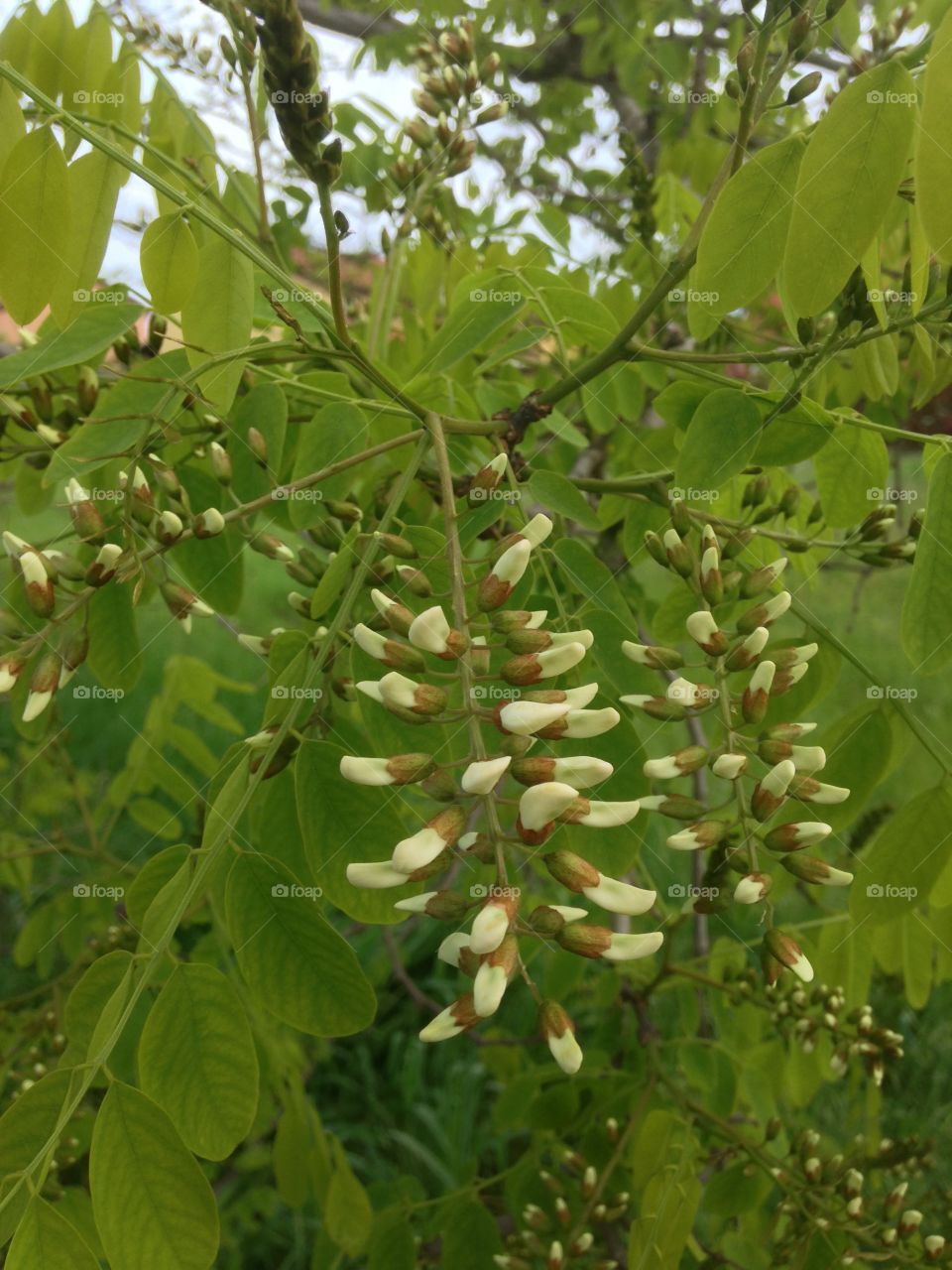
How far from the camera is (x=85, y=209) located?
3.79 feet

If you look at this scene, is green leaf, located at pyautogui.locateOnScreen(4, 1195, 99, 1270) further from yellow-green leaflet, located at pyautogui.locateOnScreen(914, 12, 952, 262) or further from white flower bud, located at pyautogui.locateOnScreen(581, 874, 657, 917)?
yellow-green leaflet, located at pyautogui.locateOnScreen(914, 12, 952, 262)

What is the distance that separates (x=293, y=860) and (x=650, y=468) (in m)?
1.14

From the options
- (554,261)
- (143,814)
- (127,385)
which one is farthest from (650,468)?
(143,814)

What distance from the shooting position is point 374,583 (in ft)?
4.07

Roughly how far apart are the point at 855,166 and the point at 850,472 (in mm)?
503

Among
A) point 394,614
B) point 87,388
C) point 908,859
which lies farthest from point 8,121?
point 908,859

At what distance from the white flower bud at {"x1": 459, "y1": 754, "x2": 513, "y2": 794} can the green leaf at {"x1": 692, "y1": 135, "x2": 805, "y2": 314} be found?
1.99 ft

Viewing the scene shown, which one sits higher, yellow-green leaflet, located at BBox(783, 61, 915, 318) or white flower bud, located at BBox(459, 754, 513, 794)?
yellow-green leaflet, located at BBox(783, 61, 915, 318)

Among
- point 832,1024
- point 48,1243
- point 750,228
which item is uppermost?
point 750,228

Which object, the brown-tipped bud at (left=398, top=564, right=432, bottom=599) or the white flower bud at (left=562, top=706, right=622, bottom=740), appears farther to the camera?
the brown-tipped bud at (left=398, top=564, right=432, bottom=599)

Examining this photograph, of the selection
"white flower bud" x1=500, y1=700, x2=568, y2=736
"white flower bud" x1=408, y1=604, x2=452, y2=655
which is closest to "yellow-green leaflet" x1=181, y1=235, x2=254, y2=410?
"white flower bud" x1=408, y1=604, x2=452, y2=655

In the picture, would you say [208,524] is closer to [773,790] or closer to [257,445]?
[257,445]

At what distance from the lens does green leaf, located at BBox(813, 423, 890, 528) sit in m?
1.27

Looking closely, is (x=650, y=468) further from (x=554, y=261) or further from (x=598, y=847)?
(x=598, y=847)
